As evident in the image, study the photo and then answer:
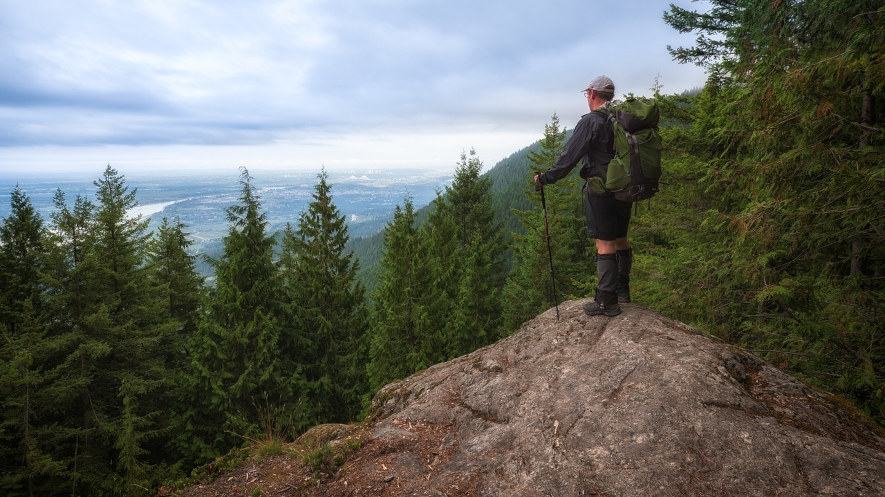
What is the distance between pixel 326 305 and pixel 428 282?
234 inches

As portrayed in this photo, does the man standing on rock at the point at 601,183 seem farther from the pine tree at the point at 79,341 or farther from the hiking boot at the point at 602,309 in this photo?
the pine tree at the point at 79,341

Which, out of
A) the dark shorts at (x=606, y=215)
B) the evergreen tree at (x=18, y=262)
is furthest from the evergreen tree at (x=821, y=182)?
the evergreen tree at (x=18, y=262)

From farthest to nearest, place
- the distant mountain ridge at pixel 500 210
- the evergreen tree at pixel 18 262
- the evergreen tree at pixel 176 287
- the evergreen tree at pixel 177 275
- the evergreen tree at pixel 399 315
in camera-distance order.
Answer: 1. the distant mountain ridge at pixel 500 210
2. the evergreen tree at pixel 177 275
3. the evergreen tree at pixel 176 287
4. the evergreen tree at pixel 399 315
5. the evergreen tree at pixel 18 262

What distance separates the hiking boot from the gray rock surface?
19 centimetres

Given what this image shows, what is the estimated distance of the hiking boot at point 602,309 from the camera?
5.43m

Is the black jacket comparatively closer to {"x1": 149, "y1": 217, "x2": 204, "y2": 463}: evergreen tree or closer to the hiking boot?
the hiking boot

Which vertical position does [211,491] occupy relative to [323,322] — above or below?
above

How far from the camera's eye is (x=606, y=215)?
504cm

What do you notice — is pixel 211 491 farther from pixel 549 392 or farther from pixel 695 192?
pixel 695 192

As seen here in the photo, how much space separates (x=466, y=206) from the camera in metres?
28.6

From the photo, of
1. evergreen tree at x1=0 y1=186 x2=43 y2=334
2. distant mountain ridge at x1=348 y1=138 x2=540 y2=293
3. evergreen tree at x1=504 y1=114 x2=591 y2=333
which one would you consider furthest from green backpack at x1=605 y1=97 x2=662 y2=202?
evergreen tree at x1=0 y1=186 x2=43 y2=334

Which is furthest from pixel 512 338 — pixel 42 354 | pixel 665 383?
pixel 42 354

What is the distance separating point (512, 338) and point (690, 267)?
4009mm

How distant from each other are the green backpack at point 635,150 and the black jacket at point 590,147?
17cm
